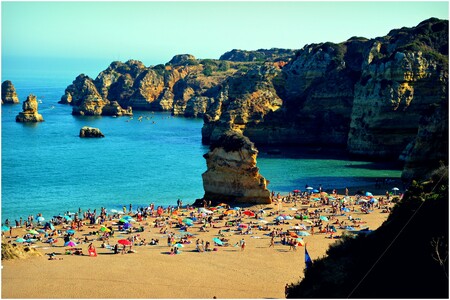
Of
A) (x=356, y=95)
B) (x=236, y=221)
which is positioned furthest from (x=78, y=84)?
(x=236, y=221)

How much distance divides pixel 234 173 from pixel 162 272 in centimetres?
1633

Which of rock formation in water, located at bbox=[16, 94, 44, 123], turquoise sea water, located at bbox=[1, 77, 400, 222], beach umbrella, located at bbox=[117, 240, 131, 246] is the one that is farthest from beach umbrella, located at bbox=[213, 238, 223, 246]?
rock formation in water, located at bbox=[16, 94, 44, 123]

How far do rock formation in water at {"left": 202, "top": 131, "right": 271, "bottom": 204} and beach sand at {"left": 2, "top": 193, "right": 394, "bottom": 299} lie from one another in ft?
28.1

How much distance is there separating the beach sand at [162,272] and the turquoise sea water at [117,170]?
1319cm

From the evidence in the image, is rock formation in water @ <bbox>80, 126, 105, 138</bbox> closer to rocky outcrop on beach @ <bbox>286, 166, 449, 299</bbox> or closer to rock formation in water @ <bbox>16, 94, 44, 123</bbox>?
rock formation in water @ <bbox>16, 94, 44, 123</bbox>

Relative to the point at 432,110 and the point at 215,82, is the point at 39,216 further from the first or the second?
the point at 215,82

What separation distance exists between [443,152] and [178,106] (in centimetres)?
8868

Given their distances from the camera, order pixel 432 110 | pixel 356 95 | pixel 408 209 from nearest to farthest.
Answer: pixel 408 209 < pixel 432 110 < pixel 356 95

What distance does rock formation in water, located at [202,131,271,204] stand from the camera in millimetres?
44406

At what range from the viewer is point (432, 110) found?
180 ft

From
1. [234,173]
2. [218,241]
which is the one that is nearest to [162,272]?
[218,241]

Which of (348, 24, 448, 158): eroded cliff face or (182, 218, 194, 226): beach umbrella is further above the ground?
(348, 24, 448, 158): eroded cliff face

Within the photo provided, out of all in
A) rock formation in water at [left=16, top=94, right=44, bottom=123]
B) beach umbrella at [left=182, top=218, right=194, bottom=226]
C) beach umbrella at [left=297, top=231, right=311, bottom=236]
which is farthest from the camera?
rock formation in water at [left=16, top=94, right=44, bottom=123]

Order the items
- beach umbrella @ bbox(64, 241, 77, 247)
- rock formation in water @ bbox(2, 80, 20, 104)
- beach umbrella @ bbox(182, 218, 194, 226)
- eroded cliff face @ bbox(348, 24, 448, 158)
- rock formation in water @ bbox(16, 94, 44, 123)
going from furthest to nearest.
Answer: rock formation in water @ bbox(2, 80, 20, 104) < rock formation in water @ bbox(16, 94, 44, 123) < eroded cliff face @ bbox(348, 24, 448, 158) < beach umbrella @ bbox(182, 218, 194, 226) < beach umbrella @ bbox(64, 241, 77, 247)
